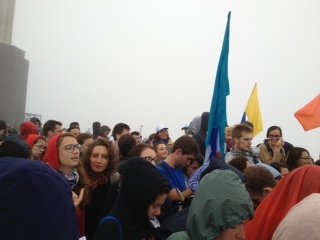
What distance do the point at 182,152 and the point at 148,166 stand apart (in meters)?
1.41

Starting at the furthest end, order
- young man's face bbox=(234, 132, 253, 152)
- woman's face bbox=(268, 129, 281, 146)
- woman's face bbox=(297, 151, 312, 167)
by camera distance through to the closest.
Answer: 1. woman's face bbox=(268, 129, 281, 146)
2. woman's face bbox=(297, 151, 312, 167)
3. young man's face bbox=(234, 132, 253, 152)

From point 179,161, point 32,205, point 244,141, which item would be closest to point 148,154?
point 179,161

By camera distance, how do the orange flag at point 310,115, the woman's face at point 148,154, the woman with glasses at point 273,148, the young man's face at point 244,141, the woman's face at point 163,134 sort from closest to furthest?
the woman's face at point 148,154 < the young man's face at point 244,141 < the woman with glasses at point 273,148 < the orange flag at point 310,115 < the woman's face at point 163,134

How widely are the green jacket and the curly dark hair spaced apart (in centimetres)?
208

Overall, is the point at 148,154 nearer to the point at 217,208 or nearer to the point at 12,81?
A: the point at 217,208

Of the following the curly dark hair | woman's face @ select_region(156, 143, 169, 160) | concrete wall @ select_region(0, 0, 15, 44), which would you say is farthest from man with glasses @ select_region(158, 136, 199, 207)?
concrete wall @ select_region(0, 0, 15, 44)

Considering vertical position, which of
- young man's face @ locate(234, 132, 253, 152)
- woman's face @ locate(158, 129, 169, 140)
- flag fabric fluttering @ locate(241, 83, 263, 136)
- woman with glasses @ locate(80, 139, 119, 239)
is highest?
flag fabric fluttering @ locate(241, 83, 263, 136)

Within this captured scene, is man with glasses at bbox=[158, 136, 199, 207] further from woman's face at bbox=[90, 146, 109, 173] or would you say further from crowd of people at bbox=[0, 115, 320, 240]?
woman's face at bbox=[90, 146, 109, 173]

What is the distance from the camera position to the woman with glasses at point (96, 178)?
3.82 meters

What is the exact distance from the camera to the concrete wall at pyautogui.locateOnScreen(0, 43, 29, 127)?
1544 centimetres

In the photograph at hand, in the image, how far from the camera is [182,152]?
4207 mm

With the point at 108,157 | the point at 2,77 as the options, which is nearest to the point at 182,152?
the point at 108,157

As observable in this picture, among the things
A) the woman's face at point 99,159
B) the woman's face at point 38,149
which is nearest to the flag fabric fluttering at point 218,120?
the woman's face at point 99,159

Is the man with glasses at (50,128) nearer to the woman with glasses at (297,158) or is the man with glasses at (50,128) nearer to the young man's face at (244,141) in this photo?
the young man's face at (244,141)
